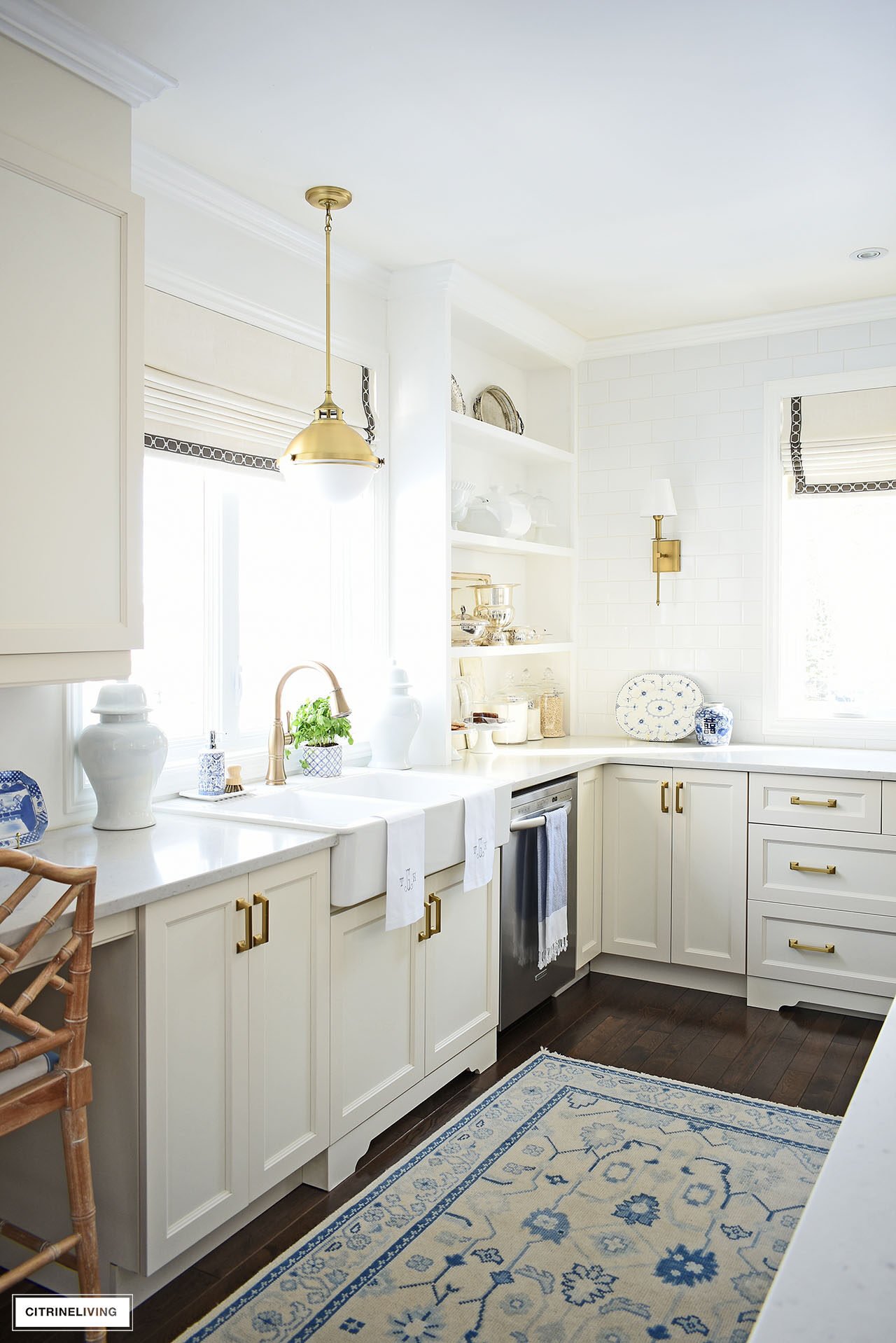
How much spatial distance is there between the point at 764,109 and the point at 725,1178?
2.72 meters

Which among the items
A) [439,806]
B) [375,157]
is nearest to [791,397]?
[375,157]

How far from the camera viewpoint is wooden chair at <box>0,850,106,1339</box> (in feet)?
5.47

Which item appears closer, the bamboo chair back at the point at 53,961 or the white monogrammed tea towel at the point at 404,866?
the bamboo chair back at the point at 53,961

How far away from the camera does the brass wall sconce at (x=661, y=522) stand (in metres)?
4.41

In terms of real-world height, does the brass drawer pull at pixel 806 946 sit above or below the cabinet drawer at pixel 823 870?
below

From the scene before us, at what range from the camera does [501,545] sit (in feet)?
13.2

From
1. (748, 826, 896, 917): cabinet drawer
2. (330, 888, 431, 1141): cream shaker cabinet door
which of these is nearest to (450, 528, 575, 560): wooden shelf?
(748, 826, 896, 917): cabinet drawer

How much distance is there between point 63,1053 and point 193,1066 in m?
0.36

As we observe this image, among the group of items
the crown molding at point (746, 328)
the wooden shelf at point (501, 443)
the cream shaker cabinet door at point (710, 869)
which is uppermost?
the crown molding at point (746, 328)

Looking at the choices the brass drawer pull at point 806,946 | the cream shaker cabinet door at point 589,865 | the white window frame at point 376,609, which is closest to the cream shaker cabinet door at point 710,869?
the brass drawer pull at point 806,946

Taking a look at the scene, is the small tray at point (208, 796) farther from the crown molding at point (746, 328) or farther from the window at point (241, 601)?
the crown molding at point (746, 328)

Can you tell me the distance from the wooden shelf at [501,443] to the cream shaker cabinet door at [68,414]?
1737 mm

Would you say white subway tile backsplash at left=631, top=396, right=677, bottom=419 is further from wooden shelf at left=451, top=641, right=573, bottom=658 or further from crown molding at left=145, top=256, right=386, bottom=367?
crown molding at left=145, top=256, right=386, bottom=367

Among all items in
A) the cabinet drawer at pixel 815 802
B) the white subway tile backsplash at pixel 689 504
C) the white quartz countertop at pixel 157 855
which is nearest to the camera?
the white quartz countertop at pixel 157 855
